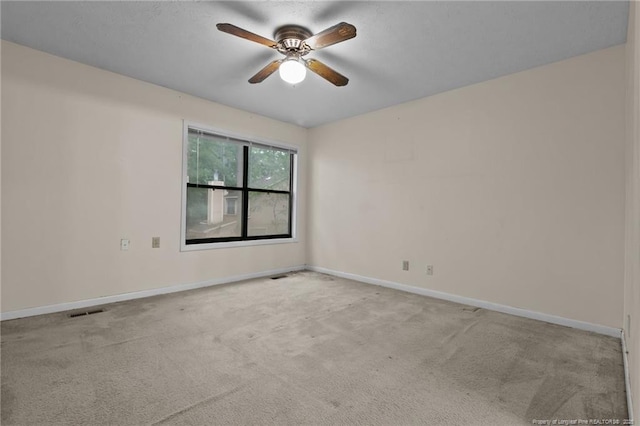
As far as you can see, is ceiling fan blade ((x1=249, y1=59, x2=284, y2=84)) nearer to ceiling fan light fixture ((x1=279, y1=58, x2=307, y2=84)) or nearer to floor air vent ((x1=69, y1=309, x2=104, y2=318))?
ceiling fan light fixture ((x1=279, y1=58, x2=307, y2=84))

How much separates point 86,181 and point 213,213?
1.46 meters

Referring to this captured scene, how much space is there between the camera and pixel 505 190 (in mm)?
3160

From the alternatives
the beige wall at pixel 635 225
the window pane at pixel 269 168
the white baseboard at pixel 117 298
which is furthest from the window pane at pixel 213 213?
the beige wall at pixel 635 225

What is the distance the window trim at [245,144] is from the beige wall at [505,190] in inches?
37.7

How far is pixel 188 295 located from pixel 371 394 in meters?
2.59

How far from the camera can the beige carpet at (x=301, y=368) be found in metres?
1.56

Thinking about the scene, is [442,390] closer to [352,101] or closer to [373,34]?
[373,34]

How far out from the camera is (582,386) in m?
1.82

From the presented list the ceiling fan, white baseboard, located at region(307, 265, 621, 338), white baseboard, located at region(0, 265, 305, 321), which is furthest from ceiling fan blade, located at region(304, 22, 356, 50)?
white baseboard, located at region(0, 265, 305, 321)

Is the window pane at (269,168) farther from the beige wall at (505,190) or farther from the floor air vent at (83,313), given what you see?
the floor air vent at (83,313)

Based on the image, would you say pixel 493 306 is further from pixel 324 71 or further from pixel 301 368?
pixel 324 71

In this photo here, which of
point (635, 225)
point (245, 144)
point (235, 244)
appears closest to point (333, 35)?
point (635, 225)

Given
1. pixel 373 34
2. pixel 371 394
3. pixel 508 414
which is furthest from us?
pixel 373 34

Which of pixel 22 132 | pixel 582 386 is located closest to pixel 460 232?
pixel 582 386
